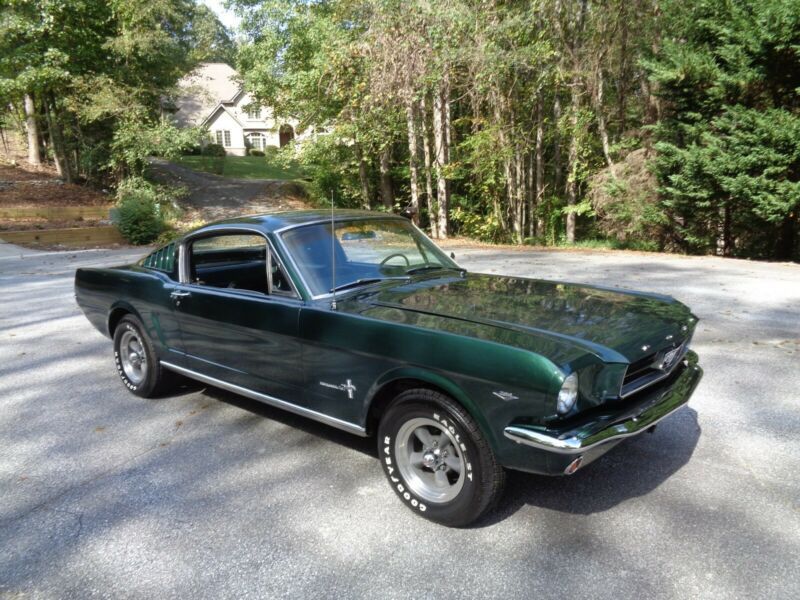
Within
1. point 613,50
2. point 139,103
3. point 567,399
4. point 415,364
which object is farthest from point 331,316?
point 139,103

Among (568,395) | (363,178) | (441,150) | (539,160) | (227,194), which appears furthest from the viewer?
(227,194)

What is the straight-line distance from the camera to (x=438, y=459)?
2.91 meters

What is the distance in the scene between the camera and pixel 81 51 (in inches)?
795

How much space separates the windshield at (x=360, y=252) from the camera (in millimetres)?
3645

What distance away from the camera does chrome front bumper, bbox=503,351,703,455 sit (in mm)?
2420

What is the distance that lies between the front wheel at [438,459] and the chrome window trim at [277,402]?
0.22 meters

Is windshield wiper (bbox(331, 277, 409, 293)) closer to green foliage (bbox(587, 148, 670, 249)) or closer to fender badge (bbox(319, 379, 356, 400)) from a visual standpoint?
fender badge (bbox(319, 379, 356, 400))

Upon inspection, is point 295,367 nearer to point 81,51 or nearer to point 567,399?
point 567,399

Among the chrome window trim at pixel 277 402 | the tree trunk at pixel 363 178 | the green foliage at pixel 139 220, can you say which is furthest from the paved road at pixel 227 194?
the chrome window trim at pixel 277 402

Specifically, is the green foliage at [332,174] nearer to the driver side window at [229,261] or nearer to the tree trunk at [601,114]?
the tree trunk at [601,114]

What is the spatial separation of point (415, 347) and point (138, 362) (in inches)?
123

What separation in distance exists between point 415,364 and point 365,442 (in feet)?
4.07

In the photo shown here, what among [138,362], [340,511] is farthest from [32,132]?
[340,511]

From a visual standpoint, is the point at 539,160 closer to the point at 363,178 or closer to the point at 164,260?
the point at 363,178
